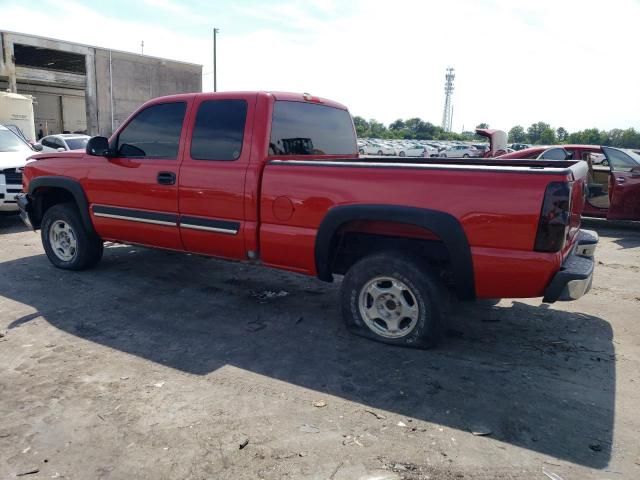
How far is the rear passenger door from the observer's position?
172 inches

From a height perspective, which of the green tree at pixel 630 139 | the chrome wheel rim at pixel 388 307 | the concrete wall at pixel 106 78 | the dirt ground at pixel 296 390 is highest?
the concrete wall at pixel 106 78

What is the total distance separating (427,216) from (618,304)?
2.92 meters

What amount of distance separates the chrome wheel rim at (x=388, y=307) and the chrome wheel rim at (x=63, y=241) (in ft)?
11.9

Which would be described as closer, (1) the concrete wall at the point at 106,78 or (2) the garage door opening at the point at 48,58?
(1) the concrete wall at the point at 106,78

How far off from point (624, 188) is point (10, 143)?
10936mm

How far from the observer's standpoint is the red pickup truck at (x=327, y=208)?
333cm

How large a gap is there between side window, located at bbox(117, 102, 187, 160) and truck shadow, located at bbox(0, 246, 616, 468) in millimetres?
1439

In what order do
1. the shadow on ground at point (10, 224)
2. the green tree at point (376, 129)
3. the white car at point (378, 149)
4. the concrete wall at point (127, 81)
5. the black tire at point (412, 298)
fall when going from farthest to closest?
the green tree at point (376, 129) < the white car at point (378, 149) < the concrete wall at point (127, 81) < the shadow on ground at point (10, 224) < the black tire at point (412, 298)

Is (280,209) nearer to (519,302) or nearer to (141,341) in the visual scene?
(141,341)

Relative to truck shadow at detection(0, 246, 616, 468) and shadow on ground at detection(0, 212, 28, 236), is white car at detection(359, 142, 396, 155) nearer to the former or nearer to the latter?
shadow on ground at detection(0, 212, 28, 236)

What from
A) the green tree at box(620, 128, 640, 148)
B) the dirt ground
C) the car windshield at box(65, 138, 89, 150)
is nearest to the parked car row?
the green tree at box(620, 128, 640, 148)

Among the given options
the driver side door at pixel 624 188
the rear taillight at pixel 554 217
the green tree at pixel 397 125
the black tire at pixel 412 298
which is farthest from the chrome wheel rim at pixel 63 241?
the green tree at pixel 397 125

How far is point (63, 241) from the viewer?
5957mm

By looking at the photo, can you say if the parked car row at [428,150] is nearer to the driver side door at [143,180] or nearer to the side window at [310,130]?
the side window at [310,130]
